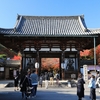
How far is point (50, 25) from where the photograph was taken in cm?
2541

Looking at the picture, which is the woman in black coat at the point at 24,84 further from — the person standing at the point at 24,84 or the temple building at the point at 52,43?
the temple building at the point at 52,43

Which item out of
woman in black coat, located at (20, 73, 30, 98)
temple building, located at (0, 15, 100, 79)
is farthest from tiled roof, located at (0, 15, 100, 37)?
woman in black coat, located at (20, 73, 30, 98)

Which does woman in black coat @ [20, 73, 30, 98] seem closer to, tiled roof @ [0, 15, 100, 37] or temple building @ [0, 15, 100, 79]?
temple building @ [0, 15, 100, 79]

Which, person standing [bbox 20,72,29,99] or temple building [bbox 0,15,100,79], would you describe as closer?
person standing [bbox 20,72,29,99]

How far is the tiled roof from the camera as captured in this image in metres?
22.8

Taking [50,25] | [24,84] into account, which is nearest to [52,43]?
[50,25]

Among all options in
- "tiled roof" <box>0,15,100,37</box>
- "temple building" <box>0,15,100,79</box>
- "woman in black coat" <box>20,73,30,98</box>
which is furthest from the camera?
"tiled roof" <box>0,15,100,37</box>

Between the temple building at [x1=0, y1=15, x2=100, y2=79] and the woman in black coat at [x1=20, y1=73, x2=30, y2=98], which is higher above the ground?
the temple building at [x1=0, y1=15, x2=100, y2=79]

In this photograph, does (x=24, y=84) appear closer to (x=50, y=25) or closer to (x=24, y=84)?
(x=24, y=84)

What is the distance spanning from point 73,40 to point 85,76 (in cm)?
412

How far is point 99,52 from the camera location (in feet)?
102

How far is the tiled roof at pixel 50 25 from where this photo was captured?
74.8 feet

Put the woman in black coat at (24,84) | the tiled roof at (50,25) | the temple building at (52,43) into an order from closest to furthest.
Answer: the woman in black coat at (24,84), the temple building at (52,43), the tiled roof at (50,25)

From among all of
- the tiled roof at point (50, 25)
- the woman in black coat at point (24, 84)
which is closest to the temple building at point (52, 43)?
the tiled roof at point (50, 25)
